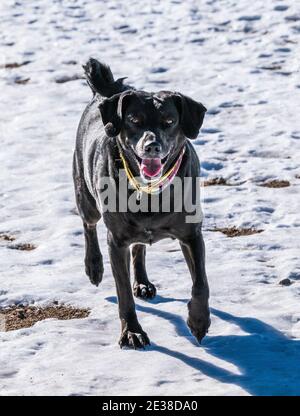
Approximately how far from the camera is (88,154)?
6277mm

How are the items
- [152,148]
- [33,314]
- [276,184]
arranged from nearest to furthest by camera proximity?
1. [152,148]
2. [33,314]
3. [276,184]

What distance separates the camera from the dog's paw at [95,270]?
261 inches

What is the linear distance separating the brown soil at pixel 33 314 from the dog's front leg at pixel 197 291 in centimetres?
92

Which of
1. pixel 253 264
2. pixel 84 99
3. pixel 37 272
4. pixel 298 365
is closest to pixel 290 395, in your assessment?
pixel 298 365

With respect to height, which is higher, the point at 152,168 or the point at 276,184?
the point at 152,168

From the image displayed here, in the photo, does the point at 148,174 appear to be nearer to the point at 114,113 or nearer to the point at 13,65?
the point at 114,113

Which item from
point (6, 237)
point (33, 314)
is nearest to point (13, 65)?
point (6, 237)

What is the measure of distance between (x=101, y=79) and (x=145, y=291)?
1603 mm

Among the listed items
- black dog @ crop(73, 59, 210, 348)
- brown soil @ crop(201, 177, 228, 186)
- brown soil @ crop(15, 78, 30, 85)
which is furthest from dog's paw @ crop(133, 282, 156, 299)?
brown soil @ crop(15, 78, 30, 85)

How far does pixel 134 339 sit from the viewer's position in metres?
5.56

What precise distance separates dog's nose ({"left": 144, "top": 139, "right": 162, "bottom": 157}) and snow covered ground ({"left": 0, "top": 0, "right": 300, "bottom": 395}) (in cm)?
122

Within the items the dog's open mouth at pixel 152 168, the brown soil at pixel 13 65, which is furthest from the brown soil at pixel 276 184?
the brown soil at pixel 13 65

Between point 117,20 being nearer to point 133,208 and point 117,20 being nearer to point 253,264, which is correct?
point 253,264
